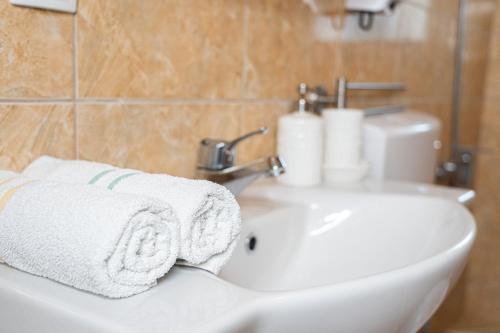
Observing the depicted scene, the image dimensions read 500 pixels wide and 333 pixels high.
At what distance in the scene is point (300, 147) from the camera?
3.26 ft

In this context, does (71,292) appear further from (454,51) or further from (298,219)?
(454,51)

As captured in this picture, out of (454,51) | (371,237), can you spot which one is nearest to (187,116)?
(371,237)

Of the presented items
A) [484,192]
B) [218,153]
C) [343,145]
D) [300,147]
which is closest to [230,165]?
[218,153]

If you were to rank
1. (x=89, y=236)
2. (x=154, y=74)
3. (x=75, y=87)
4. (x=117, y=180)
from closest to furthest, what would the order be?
(x=89, y=236)
(x=117, y=180)
(x=75, y=87)
(x=154, y=74)

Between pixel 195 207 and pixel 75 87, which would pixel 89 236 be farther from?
pixel 75 87

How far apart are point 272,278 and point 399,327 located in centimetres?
29

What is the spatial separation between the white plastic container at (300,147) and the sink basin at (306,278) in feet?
0.09

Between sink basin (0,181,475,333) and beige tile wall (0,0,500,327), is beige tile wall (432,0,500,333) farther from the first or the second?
sink basin (0,181,475,333)

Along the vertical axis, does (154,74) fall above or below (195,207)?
above

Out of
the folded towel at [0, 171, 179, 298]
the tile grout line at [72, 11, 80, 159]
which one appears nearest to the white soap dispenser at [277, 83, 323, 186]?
the tile grout line at [72, 11, 80, 159]

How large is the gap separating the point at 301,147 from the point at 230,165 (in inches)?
6.6

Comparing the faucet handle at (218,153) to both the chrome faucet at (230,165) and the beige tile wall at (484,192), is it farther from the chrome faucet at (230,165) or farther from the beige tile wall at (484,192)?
the beige tile wall at (484,192)

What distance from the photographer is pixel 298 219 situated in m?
0.91

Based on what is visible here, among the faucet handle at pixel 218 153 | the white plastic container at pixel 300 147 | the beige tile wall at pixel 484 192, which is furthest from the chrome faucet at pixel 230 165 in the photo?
the beige tile wall at pixel 484 192
